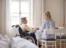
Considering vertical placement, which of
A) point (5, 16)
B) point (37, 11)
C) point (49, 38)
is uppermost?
point (37, 11)

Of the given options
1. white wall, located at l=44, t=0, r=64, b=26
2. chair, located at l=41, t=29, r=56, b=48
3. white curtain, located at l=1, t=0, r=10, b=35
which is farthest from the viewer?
white wall, located at l=44, t=0, r=64, b=26

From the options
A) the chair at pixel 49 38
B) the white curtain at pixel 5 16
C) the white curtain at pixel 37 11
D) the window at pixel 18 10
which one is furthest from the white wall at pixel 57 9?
the chair at pixel 49 38

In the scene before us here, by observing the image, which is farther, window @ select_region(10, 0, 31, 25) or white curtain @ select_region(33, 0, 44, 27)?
window @ select_region(10, 0, 31, 25)

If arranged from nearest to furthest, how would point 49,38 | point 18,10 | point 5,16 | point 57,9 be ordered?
1. point 49,38
2. point 5,16
3. point 57,9
4. point 18,10

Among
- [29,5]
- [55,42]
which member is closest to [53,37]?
[55,42]

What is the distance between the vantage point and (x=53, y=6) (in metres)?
6.20

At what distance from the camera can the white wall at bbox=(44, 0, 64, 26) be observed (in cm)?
617

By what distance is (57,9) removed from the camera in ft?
20.3

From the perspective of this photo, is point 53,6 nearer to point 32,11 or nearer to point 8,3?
point 32,11

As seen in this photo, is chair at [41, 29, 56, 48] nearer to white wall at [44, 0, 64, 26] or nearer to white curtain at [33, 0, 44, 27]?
white curtain at [33, 0, 44, 27]

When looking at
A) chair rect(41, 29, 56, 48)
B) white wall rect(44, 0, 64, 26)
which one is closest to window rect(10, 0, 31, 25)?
white wall rect(44, 0, 64, 26)

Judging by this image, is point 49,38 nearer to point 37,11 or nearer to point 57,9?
point 37,11

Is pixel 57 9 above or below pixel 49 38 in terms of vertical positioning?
above

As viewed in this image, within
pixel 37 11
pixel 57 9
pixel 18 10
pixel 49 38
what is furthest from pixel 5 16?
pixel 49 38
